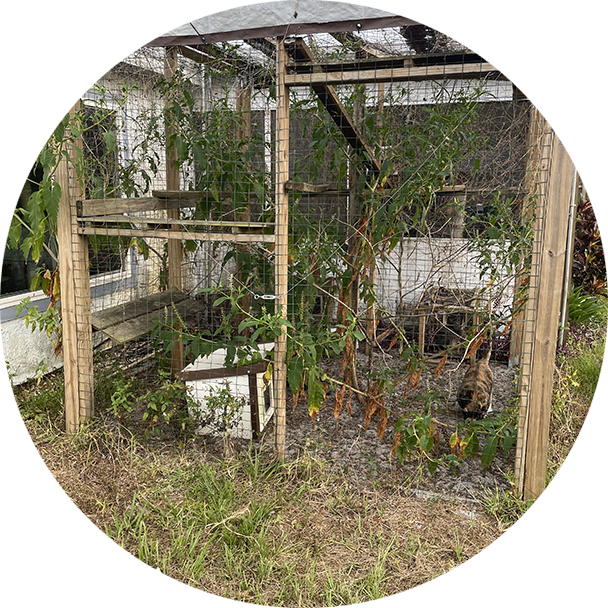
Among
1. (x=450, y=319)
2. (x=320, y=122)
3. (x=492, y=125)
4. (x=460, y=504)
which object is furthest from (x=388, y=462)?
(x=492, y=125)

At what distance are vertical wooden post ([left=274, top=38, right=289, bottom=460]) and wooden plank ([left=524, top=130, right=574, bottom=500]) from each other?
140 centimetres

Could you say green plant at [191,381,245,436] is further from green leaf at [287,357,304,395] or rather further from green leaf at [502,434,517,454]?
green leaf at [502,434,517,454]

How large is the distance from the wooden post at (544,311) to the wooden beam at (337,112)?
1326mm

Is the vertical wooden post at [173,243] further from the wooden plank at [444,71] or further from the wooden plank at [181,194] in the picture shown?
the wooden plank at [444,71]

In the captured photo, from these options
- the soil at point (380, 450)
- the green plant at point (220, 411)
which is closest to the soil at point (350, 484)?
the soil at point (380, 450)

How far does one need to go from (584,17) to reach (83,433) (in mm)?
3569

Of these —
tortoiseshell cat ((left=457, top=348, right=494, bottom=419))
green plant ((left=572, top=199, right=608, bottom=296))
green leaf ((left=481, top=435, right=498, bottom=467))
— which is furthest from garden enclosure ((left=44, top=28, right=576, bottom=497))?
green plant ((left=572, top=199, right=608, bottom=296))

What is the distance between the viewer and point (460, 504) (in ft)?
10.3

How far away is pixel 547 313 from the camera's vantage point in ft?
9.68

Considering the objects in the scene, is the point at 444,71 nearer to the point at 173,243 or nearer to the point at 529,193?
the point at 529,193

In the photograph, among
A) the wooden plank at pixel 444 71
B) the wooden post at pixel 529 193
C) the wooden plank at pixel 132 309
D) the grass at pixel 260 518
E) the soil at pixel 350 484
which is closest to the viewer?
the wooden plank at pixel 444 71

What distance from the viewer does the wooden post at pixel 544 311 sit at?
Answer: 9.29 ft

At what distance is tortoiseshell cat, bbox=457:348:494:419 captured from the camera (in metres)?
4.04

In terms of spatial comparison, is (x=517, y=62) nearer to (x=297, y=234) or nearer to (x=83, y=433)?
(x=297, y=234)
